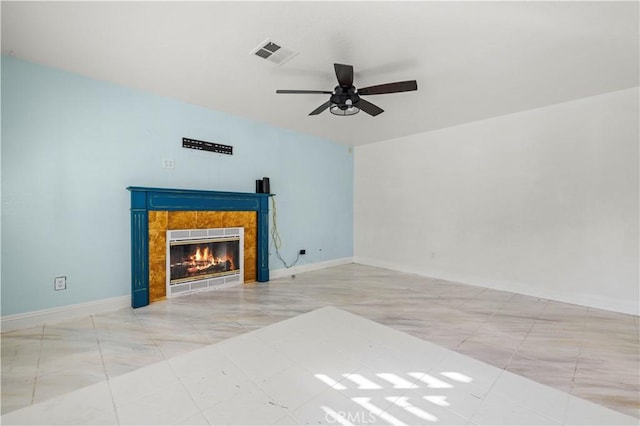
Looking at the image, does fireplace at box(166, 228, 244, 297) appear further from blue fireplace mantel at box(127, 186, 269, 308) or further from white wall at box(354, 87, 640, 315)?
white wall at box(354, 87, 640, 315)

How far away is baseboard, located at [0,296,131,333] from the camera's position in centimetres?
257

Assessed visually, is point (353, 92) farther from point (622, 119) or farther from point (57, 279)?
point (57, 279)

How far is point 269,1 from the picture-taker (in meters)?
1.88

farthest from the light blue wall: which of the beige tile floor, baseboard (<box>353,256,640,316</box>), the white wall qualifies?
baseboard (<box>353,256,640,316</box>)

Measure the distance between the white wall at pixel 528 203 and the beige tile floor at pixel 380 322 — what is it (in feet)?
1.28

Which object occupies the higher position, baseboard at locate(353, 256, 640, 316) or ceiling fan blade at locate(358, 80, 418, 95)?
ceiling fan blade at locate(358, 80, 418, 95)

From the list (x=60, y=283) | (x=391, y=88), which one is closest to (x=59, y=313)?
(x=60, y=283)

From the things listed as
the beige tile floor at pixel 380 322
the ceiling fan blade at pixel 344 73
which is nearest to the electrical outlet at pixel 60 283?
the beige tile floor at pixel 380 322

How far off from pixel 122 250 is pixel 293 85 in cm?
277

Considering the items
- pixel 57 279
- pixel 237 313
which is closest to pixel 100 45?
pixel 57 279

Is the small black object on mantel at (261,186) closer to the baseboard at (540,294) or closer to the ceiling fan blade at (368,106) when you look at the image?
the ceiling fan blade at (368,106)

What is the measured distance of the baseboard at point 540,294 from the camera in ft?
10.4

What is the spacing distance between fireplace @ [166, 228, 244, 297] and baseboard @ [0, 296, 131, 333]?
55 cm

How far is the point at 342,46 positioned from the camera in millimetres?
2367
